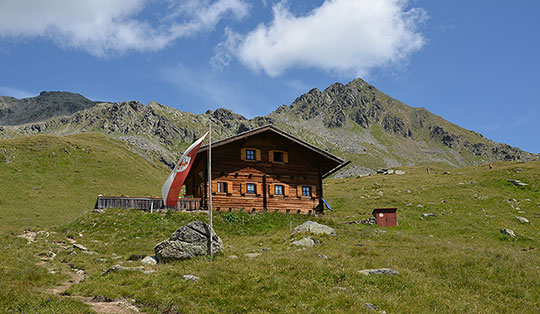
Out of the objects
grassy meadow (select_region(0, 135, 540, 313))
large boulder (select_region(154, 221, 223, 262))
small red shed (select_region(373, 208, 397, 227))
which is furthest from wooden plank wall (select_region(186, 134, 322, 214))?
large boulder (select_region(154, 221, 223, 262))

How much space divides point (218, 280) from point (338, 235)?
13.0 meters

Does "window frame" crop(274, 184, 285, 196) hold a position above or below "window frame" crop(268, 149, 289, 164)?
below

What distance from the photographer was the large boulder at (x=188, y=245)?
18.1m

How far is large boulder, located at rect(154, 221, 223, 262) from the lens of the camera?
1814 cm

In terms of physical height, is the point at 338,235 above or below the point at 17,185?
below

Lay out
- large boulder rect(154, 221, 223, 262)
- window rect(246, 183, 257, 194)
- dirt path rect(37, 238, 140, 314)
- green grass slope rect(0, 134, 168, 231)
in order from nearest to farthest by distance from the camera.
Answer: dirt path rect(37, 238, 140, 314)
large boulder rect(154, 221, 223, 262)
window rect(246, 183, 257, 194)
green grass slope rect(0, 134, 168, 231)

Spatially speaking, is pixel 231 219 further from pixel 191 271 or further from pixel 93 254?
pixel 191 271

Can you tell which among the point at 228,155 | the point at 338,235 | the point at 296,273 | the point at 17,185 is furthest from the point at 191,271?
the point at 17,185

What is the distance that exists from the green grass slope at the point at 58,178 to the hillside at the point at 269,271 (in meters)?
23.6

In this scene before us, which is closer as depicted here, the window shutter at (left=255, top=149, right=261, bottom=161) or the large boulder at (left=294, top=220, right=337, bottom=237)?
the large boulder at (left=294, top=220, right=337, bottom=237)

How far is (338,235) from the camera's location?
83.7 ft

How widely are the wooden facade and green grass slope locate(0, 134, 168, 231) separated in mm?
20340

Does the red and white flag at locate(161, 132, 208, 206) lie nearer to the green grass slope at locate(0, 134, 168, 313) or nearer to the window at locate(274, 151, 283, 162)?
the green grass slope at locate(0, 134, 168, 313)

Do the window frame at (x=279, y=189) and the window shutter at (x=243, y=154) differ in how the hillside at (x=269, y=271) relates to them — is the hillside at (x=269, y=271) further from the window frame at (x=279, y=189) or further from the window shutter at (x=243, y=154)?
the window shutter at (x=243, y=154)
